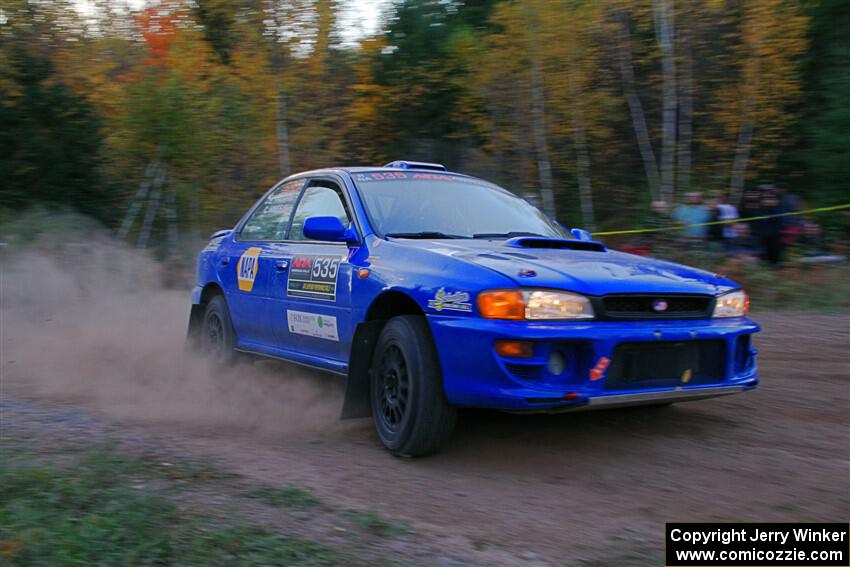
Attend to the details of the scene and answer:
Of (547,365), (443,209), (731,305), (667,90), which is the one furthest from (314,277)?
(667,90)

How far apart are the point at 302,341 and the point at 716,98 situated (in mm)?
12504

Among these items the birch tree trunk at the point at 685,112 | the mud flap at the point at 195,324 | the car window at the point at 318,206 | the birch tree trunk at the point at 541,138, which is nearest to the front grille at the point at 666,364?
the car window at the point at 318,206

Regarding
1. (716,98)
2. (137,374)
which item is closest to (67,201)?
(137,374)

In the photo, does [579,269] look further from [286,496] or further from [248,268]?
[248,268]

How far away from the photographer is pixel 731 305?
15.8ft

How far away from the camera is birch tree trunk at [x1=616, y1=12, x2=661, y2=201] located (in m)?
16.3

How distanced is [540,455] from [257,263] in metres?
Answer: 2.77

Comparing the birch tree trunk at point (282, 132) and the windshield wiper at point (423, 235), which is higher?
the birch tree trunk at point (282, 132)

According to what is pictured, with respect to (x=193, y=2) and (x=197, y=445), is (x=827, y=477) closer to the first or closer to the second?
(x=197, y=445)

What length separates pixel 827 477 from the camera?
4.27 metres

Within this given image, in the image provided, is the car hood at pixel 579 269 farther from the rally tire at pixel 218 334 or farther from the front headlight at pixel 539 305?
the rally tire at pixel 218 334

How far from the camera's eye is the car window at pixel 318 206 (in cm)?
580

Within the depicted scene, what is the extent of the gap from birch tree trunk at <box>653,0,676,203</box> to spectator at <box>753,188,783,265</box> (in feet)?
10.2

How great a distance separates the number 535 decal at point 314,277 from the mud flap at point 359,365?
0.42 metres
